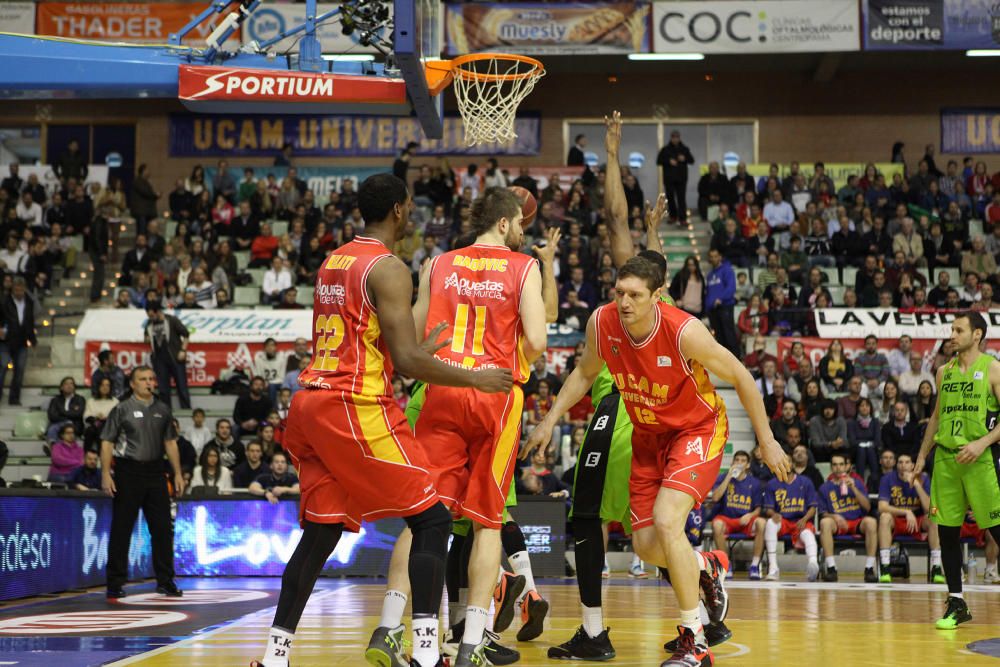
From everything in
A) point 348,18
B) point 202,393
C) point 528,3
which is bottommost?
point 202,393

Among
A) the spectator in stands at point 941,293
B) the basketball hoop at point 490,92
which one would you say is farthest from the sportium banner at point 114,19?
the basketball hoop at point 490,92

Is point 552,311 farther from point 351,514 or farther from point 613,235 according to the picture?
point 351,514

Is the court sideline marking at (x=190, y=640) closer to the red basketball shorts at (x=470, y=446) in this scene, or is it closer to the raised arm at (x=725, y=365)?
the red basketball shorts at (x=470, y=446)

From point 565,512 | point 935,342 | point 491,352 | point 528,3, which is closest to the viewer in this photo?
point 491,352

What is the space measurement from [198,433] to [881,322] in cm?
1100

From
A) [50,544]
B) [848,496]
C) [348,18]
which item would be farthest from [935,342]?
[50,544]

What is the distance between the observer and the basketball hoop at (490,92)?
1080 centimetres

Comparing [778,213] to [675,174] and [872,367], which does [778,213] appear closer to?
[675,174]

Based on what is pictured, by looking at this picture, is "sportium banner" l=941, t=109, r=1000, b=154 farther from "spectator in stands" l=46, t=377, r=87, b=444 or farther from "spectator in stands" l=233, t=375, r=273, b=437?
"spectator in stands" l=46, t=377, r=87, b=444

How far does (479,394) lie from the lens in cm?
602

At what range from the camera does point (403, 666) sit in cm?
568

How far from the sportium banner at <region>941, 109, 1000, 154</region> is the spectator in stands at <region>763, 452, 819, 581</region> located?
16079mm

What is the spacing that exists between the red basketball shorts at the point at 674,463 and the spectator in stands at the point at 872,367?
12.3 m

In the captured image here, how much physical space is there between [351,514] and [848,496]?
11.2 meters
